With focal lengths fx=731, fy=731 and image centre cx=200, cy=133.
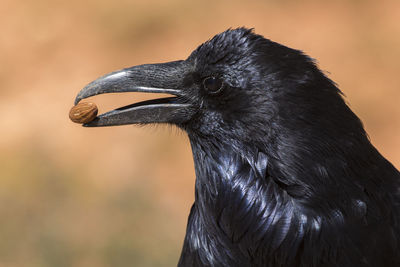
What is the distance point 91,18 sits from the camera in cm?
1032

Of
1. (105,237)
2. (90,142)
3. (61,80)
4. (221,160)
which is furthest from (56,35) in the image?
(221,160)

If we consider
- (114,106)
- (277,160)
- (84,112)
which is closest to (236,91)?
(277,160)

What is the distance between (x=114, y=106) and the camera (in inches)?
336

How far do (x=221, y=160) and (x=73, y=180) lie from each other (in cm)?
480

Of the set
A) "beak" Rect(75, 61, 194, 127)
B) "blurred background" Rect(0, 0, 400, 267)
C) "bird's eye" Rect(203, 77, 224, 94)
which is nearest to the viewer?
"bird's eye" Rect(203, 77, 224, 94)

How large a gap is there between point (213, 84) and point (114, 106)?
5.47m

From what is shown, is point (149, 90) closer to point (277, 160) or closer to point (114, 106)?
point (277, 160)

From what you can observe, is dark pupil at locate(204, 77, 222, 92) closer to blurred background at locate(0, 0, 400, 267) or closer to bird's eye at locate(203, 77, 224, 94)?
bird's eye at locate(203, 77, 224, 94)

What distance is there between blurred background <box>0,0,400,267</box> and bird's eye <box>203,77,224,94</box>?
331 cm

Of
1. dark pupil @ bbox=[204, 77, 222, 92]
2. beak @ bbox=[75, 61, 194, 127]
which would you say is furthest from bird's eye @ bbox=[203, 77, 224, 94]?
beak @ bbox=[75, 61, 194, 127]

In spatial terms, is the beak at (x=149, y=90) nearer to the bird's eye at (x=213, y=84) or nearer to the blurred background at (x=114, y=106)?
the bird's eye at (x=213, y=84)

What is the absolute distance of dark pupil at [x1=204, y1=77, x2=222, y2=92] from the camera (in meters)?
3.15

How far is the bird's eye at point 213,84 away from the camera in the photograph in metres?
3.15

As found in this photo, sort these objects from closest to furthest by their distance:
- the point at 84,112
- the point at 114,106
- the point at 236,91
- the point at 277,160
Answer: the point at 277,160 < the point at 236,91 < the point at 84,112 < the point at 114,106
